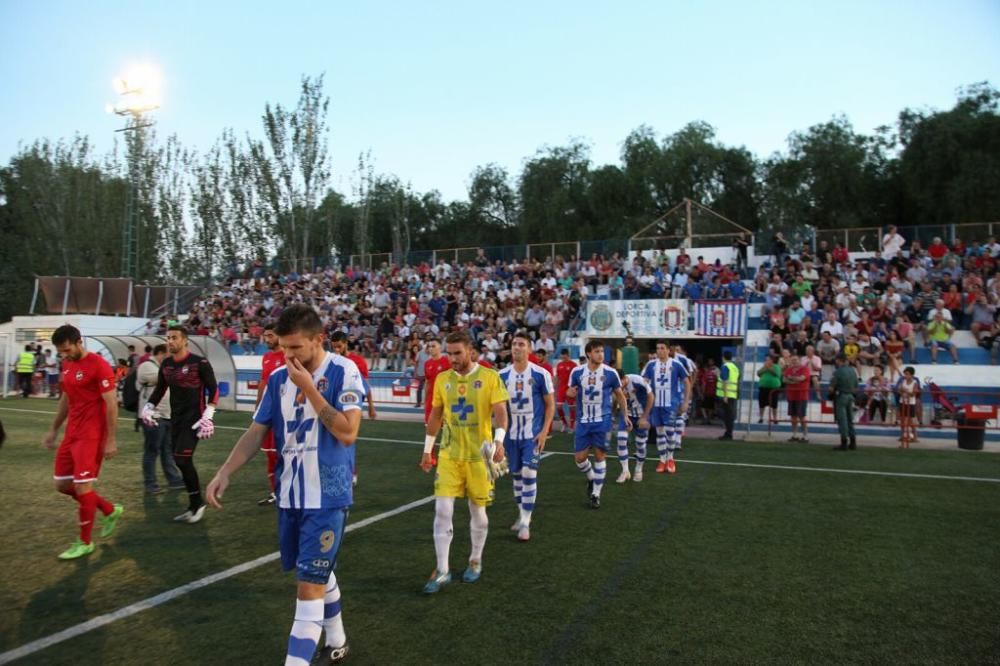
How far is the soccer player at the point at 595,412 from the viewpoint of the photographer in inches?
349

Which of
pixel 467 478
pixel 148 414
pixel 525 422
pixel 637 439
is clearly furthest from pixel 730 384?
pixel 148 414

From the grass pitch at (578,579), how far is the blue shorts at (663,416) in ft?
6.25

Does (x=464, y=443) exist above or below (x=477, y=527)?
above

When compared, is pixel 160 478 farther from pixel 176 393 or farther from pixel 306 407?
pixel 306 407

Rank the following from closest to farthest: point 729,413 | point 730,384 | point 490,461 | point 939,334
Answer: point 490,461, point 730,384, point 729,413, point 939,334

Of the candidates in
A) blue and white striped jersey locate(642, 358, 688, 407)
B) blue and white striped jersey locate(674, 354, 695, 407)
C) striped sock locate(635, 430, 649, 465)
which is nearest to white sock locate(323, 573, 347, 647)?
striped sock locate(635, 430, 649, 465)

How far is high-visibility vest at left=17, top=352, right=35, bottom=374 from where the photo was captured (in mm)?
27625

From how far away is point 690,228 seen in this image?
99.1ft

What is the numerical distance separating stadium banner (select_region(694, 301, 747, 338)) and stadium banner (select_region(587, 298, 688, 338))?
24.0 inches

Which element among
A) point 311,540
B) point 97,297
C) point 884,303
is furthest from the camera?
point 97,297

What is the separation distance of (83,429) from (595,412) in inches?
231

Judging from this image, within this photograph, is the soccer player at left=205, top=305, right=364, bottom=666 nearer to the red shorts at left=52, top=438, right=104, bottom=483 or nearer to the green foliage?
the red shorts at left=52, top=438, right=104, bottom=483

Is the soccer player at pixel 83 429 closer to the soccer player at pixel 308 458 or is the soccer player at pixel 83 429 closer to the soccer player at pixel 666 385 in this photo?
the soccer player at pixel 308 458

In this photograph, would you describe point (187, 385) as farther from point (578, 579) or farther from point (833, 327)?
point (833, 327)
